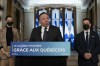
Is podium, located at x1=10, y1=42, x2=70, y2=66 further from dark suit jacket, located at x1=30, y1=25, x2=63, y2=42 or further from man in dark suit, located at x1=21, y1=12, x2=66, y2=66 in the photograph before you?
dark suit jacket, located at x1=30, y1=25, x2=63, y2=42

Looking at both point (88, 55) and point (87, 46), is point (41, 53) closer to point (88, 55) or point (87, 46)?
point (88, 55)

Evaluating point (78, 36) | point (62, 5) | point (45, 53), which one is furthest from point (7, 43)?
point (62, 5)

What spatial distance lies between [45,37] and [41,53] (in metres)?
0.35

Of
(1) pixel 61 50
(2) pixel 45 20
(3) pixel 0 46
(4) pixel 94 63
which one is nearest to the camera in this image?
(1) pixel 61 50

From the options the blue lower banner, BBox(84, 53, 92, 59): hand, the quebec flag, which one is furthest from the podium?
the quebec flag

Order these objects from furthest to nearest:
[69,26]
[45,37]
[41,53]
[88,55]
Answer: [69,26], [88,55], [45,37], [41,53]

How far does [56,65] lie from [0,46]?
73.9 inches

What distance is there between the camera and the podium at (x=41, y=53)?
9.43 ft

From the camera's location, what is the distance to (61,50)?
113 inches

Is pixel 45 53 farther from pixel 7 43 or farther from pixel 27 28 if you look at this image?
pixel 27 28

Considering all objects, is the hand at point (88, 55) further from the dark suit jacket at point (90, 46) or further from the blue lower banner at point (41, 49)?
the blue lower banner at point (41, 49)

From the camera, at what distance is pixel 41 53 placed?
9.47 feet

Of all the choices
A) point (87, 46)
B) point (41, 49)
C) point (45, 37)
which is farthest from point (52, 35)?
point (87, 46)

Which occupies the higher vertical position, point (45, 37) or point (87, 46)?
point (45, 37)
